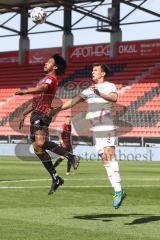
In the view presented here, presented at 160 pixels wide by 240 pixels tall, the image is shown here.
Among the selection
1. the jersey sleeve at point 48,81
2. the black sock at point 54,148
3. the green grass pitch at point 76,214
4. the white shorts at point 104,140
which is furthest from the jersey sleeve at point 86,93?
the black sock at point 54,148

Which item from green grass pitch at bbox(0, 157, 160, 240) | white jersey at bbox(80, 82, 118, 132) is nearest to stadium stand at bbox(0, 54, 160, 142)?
green grass pitch at bbox(0, 157, 160, 240)

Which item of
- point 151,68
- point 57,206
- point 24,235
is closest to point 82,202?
point 57,206

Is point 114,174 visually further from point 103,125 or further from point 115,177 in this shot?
point 103,125

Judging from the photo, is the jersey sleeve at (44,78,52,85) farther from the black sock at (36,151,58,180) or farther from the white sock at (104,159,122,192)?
the white sock at (104,159,122,192)

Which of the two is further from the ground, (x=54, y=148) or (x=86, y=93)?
(x=86, y=93)

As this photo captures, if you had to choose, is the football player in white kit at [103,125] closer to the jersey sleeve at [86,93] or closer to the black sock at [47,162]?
the jersey sleeve at [86,93]

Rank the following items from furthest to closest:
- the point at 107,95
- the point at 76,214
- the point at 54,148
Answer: the point at 54,148, the point at 76,214, the point at 107,95

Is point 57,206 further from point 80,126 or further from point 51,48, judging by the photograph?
point 51,48

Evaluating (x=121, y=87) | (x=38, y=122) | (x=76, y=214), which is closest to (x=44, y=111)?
(x=38, y=122)

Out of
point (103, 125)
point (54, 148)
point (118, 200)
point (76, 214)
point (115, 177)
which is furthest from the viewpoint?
point (54, 148)

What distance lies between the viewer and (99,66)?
32.3 ft

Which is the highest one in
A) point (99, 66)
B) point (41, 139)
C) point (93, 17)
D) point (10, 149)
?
point (93, 17)

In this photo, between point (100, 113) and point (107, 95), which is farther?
point (100, 113)

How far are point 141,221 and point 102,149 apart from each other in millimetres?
1187
